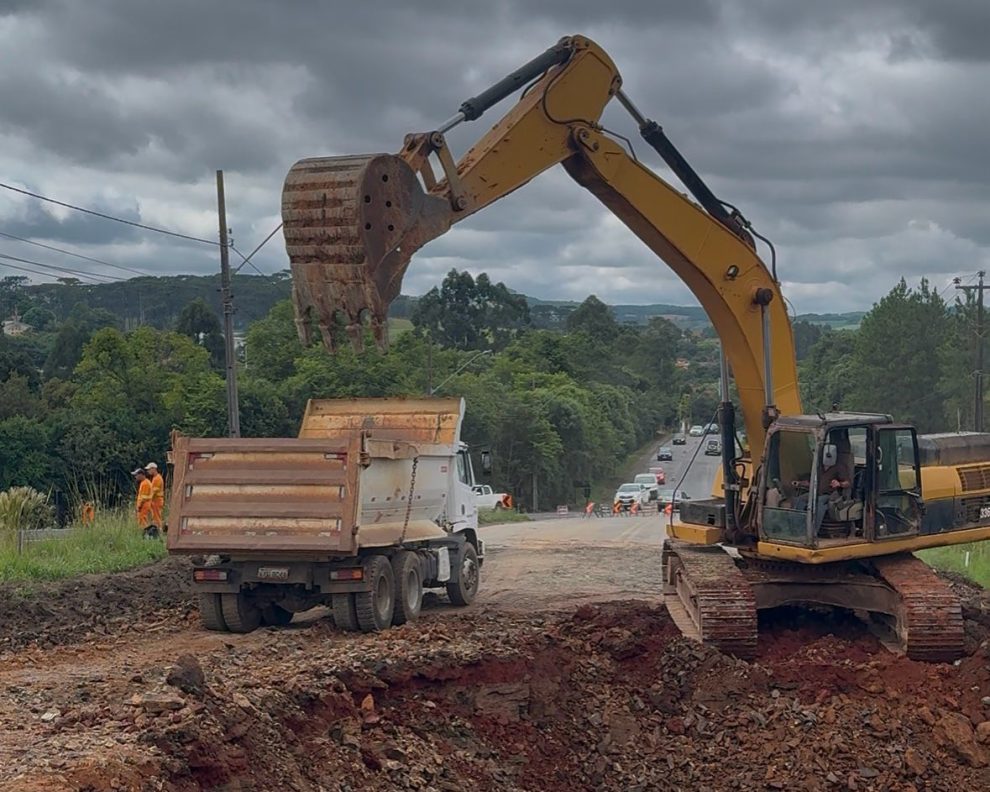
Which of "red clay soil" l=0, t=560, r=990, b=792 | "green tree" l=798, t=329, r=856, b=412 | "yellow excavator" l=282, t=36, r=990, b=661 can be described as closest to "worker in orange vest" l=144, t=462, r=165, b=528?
"red clay soil" l=0, t=560, r=990, b=792

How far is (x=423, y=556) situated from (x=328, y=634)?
2037 mm

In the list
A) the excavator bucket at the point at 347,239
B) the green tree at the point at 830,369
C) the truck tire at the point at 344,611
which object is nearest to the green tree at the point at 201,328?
the green tree at the point at 830,369

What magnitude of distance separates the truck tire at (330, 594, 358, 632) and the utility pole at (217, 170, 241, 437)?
45.5 ft

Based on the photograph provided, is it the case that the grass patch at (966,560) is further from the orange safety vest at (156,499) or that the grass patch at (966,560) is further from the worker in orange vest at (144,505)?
the worker in orange vest at (144,505)

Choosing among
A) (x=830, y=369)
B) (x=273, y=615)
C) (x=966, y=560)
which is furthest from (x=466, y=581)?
(x=830, y=369)

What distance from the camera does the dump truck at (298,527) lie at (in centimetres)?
1355

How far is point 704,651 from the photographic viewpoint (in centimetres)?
1185

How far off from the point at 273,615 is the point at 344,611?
1.47 metres

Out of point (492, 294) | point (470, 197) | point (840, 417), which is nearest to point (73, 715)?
point (470, 197)

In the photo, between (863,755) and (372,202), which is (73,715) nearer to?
(372,202)

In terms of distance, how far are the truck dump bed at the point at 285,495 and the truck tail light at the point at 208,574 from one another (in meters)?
0.43

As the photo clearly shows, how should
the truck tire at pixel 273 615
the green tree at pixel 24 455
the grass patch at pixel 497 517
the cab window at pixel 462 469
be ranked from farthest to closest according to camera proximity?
the green tree at pixel 24 455, the grass patch at pixel 497 517, the cab window at pixel 462 469, the truck tire at pixel 273 615

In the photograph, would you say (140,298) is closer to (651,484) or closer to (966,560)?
(651,484)

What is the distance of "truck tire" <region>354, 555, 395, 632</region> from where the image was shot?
546 inches
